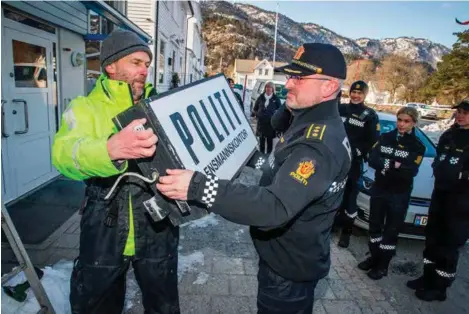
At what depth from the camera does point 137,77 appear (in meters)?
1.97

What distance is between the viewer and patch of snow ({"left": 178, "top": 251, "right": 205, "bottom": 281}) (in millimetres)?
3473

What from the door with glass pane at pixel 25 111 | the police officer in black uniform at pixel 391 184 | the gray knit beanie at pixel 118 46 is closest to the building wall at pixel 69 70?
the door with glass pane at pixel 25 111

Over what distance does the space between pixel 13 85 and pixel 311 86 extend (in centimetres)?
459

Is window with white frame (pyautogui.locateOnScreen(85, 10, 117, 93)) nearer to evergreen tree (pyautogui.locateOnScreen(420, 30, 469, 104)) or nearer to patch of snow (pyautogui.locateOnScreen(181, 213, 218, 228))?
patch of snow (pyautogui.locateOnScreen(181, 213, 218, 228))

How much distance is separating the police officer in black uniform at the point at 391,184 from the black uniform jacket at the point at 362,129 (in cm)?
58

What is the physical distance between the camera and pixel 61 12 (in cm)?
558

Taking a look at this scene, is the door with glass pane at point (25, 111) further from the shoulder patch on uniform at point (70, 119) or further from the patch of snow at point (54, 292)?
the shoulder patch on uniform at point (70, 119)

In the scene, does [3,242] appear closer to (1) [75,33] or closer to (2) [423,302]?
(1) [75,33]

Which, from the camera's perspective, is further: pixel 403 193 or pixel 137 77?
pixel 403 193

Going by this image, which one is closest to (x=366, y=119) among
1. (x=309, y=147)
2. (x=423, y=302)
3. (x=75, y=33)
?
(x=423, y=302)

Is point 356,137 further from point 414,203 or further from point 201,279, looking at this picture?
point 201,279

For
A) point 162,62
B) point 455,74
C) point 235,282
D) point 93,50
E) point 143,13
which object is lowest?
point 235,282

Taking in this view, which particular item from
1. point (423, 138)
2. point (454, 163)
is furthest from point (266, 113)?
point (454, 163)

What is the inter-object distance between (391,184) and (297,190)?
2691mm
